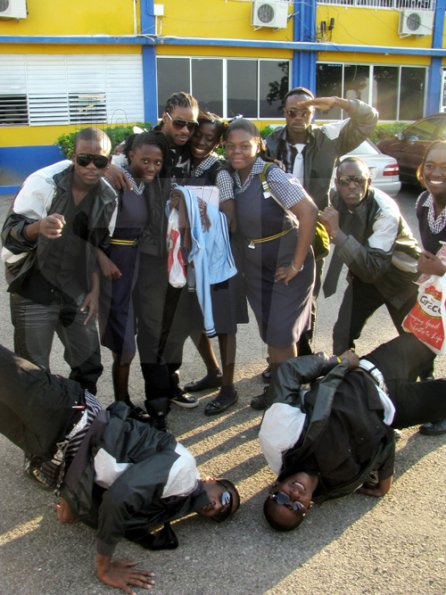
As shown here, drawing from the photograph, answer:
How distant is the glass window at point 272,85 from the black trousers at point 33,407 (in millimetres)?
14041

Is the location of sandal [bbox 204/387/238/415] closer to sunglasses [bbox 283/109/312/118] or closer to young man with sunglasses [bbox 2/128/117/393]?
young man with sunglasses [bbox 2/128/117/393]

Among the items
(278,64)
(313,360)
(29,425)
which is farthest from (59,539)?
(278,64)

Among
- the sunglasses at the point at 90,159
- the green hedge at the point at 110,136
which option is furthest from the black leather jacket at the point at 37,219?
the green hedge at the point at 110,136

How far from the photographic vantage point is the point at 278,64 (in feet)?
50.3

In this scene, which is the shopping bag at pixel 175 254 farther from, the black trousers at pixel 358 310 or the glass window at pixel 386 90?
the glass window at pixel 386 90

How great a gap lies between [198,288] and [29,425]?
121 cm

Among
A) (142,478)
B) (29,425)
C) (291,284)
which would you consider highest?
(291,284)

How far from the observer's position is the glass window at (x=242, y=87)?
1490 centimetres

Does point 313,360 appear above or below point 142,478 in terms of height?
above

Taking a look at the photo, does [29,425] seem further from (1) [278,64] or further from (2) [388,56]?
(2) [388,56]

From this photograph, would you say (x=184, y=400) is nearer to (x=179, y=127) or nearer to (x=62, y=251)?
(x=62, y=251)

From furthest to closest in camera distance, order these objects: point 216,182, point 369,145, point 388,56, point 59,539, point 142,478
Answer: point 388,56 → point 369,145 → point 216,182 → point 59,539 → point 142,478

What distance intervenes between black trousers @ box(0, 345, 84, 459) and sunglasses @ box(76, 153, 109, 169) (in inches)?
38.0

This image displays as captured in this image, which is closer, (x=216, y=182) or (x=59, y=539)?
(x=59, y=539)
